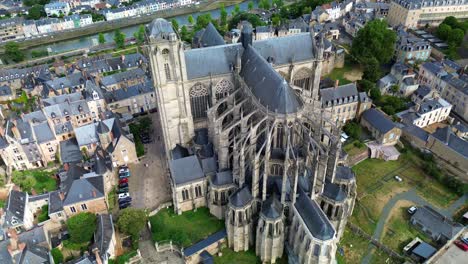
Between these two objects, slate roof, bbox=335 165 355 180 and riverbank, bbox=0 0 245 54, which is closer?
slate roof, bbox=335 165 355 180

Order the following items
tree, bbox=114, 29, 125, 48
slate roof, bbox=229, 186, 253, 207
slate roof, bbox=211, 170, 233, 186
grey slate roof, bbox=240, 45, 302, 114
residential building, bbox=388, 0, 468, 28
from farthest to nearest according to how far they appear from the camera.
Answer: tree, bbox=114, 29, 125, 48 → residential building, bbox=388, 0, 468, 28 → slate roof, bbox=211, 170, 233, 186 → grey slate roof, bbox=240, 45, 302, 114 → slate roof, bbox=229, 186, 253, 207

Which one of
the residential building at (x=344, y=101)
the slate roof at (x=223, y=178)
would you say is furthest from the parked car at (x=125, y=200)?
the residential building at (x=344, y=101)

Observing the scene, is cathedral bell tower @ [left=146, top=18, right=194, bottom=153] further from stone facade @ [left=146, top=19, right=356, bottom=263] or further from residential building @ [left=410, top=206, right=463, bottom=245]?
residential building @ [left=410, top=206, right=463, bottom=245]

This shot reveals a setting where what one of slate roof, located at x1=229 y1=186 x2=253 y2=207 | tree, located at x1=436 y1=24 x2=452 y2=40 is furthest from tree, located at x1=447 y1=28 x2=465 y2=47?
slate roof, located at x1=229 y1=186 x2=253 y2=207

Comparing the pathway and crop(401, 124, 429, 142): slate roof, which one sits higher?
→ crop(401, 124, 429, 142): slate roof

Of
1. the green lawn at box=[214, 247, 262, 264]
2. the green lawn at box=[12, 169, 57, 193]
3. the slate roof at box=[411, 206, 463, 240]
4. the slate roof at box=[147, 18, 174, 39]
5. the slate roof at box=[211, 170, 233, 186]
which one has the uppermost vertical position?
the slate roof at box=[147, 18, 174, 39]

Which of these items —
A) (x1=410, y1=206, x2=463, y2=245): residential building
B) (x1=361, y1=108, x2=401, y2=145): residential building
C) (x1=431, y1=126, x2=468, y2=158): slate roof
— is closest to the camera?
(x1=410, y1=206, x2=463, y2=245): residential building

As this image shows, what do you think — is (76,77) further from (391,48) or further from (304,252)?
(391,48)
